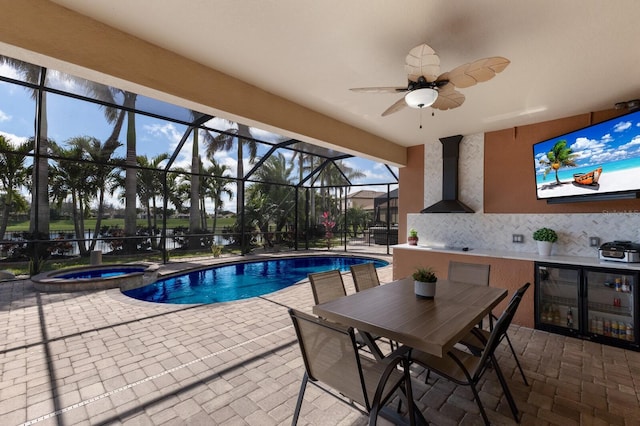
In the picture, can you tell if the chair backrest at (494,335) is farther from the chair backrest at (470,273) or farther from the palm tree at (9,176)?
the palm tree at (9,176)

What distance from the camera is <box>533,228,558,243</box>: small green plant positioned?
13.2ft

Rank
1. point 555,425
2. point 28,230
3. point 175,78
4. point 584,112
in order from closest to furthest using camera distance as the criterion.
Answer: point 555,425, point 175,78, point 584,112, point 28,230

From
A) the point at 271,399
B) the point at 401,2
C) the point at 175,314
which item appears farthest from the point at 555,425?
the point at 175,314

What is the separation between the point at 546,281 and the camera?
3.69 metres

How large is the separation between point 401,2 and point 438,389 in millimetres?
2983

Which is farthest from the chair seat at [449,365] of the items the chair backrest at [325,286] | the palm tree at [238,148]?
the palm tree at [238,148]

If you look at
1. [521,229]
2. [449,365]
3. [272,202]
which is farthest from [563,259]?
[272,202]

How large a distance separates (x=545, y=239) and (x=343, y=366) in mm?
4044

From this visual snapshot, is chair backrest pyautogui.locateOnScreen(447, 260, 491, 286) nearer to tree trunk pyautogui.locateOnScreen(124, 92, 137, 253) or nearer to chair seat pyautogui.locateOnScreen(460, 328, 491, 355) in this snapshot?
chair seat pyautogui.locateOnScreen(460, 328, 491, 355)

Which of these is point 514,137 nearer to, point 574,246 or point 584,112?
point 584,112

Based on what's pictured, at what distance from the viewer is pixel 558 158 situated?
13.0ft

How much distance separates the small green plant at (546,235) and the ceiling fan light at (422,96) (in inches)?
125

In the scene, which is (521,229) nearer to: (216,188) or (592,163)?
(592,163)

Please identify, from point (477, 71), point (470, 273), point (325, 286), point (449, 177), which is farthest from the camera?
point (449, 177)
